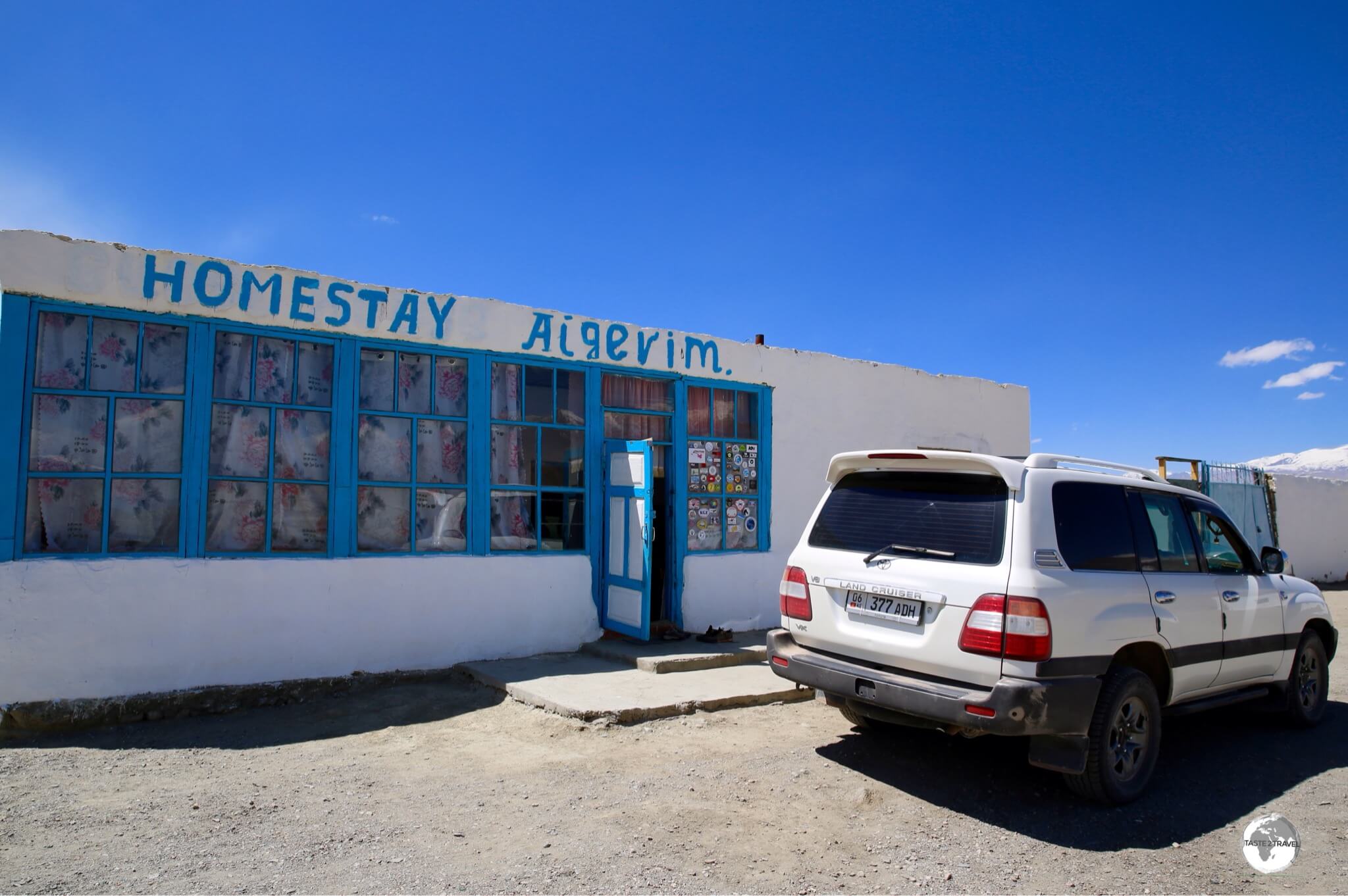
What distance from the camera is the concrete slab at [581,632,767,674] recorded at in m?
7.57

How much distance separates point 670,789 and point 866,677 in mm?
1293

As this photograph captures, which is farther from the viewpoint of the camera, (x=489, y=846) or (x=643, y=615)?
(x=643, y=615)

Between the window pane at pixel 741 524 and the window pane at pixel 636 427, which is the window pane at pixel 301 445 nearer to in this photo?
the window pane at pixel 636 427

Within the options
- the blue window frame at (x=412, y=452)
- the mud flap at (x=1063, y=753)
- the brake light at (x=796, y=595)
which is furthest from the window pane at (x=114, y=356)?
the mud flap at (x=1063, y=753)

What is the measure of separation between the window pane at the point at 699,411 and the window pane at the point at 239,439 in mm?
4308

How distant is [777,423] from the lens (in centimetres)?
1002

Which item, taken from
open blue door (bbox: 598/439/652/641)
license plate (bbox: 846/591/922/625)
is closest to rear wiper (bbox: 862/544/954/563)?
license plate (bbox: 846/591/922/625)

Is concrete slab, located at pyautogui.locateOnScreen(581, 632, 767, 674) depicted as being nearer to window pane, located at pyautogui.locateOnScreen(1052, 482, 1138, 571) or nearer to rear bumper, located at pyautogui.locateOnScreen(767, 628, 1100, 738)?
rear bumper, located at pyautogui.locateOnScreen(767, 628, 1100, 738)

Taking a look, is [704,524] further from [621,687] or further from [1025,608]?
[1025,608]

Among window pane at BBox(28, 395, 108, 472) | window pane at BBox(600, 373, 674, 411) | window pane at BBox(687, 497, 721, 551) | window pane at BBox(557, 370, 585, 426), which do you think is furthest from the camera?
window pane at BBox(687, 497, 721, 551)

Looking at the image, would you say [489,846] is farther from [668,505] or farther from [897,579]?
[668,505]

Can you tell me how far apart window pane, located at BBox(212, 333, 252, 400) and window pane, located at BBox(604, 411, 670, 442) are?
3.38 metres

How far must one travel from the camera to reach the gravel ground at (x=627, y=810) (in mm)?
3725

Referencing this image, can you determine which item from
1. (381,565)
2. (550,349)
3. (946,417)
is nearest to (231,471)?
(381,565)
